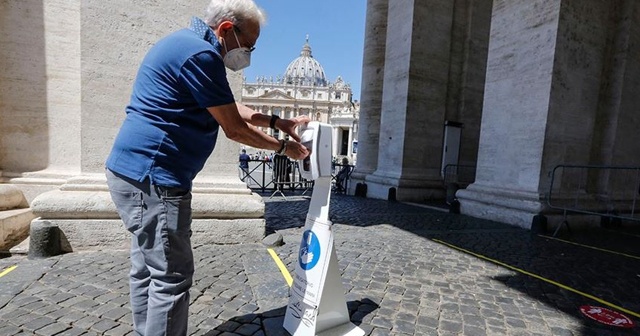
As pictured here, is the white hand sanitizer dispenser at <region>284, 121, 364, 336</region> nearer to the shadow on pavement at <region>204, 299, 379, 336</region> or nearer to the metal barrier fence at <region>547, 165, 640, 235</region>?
the shadow on pavement at <region>204, 299, 379, 336</region>

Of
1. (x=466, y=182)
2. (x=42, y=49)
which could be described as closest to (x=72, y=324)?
(x=42, y=49)

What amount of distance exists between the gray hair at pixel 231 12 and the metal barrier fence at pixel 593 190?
619cm

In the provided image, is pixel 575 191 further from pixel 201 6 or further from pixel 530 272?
pixel 201 6

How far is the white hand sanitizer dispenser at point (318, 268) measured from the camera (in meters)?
2.14

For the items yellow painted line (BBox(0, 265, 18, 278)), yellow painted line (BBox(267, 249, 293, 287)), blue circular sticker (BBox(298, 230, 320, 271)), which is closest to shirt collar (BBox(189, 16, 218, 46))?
blue circular sticker (BBox(298, 230, 320, 271))

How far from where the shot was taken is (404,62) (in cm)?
957

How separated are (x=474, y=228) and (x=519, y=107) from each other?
2.56m

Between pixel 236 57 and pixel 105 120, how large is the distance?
2.86m

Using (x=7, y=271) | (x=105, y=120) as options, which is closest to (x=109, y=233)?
(x=7, y=271)

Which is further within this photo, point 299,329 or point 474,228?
point 474,228

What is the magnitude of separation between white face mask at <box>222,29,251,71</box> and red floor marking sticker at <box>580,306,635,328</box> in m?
3.37

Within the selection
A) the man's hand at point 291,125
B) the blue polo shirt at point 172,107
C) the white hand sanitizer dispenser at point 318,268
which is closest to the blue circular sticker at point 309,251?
the white hand sanitizer dispenser at point 318,268

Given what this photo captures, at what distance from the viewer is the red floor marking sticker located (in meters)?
2.71

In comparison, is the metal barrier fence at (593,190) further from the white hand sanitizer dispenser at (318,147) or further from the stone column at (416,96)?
the white hand sanitizer dispenser at (318,147)
